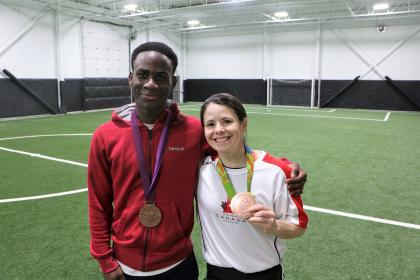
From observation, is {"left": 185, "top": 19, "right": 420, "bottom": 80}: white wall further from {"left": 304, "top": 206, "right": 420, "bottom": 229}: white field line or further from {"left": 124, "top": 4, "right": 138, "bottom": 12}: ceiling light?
{"left": 304, "top": 206, "right": 420, "bottom": 229}: white field line

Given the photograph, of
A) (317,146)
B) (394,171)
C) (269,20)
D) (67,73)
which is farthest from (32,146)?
(269,20)

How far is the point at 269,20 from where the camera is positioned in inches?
828

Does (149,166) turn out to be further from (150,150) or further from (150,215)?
(150,215)

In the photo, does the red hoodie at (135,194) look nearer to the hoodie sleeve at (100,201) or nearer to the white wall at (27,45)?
the hoodie sleeve at (100,201)

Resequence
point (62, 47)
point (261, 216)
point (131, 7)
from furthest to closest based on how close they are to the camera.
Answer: point (131, 7), point (62, 47), point (261, 216)

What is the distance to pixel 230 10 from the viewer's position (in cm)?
1973

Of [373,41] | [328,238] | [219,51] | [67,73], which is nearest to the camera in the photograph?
[328,238]

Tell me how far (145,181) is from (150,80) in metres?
0.49

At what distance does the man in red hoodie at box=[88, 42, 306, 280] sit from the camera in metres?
1.81

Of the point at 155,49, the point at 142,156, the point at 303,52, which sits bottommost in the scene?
the point at 142,156

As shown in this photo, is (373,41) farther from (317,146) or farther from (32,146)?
(32,146)

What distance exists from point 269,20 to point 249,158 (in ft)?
67.6

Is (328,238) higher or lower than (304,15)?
lower

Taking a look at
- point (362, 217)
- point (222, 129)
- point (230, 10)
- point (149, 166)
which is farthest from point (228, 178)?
point (230, 10)
